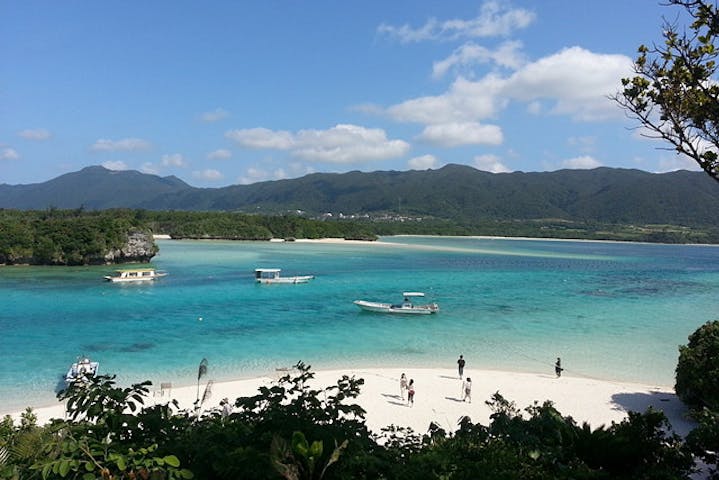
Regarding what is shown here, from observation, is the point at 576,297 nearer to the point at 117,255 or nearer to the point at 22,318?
the point at 22,318

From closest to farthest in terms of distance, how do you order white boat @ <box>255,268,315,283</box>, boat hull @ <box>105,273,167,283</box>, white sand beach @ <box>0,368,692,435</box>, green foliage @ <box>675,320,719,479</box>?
green foliage @ <box>675,320,719,479</box>
white sand beach @ <box>0,368,692,435</box>
boat hull @ <box>105,273,167,283</box>
white boat @ <box>255,268,315,283</box>

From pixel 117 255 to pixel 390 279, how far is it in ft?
132

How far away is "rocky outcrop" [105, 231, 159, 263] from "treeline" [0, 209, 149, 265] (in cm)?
49

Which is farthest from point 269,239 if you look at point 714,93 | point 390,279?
point 714,93

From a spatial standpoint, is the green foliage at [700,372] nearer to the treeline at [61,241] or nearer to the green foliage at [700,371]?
the green foliage at [700,371]

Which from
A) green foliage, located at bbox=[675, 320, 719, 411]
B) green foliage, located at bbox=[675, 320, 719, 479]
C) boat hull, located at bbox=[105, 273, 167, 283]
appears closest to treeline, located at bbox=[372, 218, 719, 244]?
boat hull, located at bbox=[105, 273, 167, 283]

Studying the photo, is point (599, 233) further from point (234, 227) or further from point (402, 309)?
point (402, 309)

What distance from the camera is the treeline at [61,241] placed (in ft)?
200

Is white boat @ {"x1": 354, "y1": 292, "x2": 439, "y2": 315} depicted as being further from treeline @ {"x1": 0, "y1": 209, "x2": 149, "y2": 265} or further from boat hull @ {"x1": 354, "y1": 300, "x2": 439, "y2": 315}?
treeline @ {"x1": 0, "y1": 209, "x2": 149, "y2": 265}

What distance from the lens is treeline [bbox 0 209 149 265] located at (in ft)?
200

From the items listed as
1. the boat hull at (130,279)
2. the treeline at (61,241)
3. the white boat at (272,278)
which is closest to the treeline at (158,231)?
the treeline at (61,241)

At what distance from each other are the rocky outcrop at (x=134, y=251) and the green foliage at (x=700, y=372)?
66.9 metres

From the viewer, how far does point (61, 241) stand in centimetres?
6172

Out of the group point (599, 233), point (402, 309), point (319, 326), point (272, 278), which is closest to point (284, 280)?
point (272, 278)
